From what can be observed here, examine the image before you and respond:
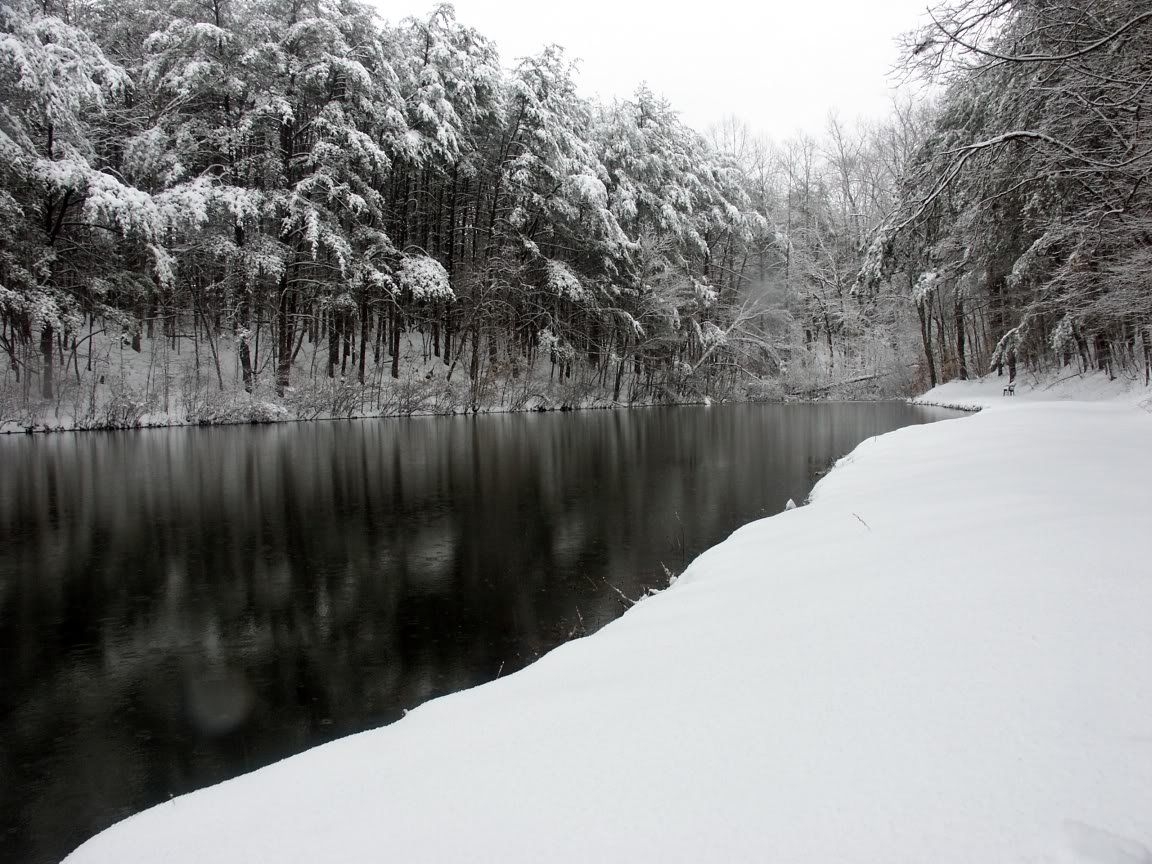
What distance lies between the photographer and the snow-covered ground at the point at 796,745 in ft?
4.57

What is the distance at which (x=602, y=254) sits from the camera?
1303 inches

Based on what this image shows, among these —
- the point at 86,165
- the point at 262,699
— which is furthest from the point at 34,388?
the point at 262,699

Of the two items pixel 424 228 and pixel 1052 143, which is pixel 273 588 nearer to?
pixel 1052 143

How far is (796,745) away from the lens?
1.70 meters

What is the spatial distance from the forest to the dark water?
4.88 m

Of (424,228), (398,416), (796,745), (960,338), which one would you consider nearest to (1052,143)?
(796,745)

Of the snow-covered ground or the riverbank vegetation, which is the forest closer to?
the riverbank vegetation

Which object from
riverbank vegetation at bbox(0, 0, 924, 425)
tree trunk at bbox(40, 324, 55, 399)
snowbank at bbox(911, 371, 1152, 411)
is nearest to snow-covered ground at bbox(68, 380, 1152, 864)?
snowbank at bbox(911, 371, 1152, 411)

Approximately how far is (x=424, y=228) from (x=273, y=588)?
29.0m

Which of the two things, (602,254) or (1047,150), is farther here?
(602,254)

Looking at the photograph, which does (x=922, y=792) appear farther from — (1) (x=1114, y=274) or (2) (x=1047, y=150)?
(1) (x=1114, y=274)

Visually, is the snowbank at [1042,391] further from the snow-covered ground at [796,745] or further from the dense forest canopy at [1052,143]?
the snow-covered ground at [796,745]

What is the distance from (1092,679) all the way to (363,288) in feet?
94.5

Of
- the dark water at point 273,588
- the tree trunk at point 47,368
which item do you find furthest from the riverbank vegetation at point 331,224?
the dark water at point 273,588
